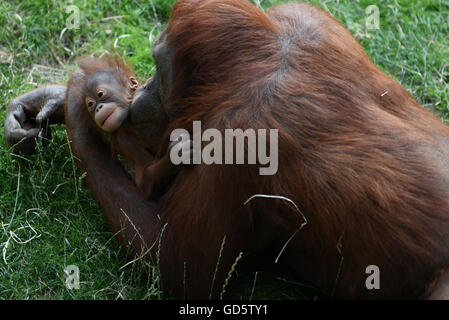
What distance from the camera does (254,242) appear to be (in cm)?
314

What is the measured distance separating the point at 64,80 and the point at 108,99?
1.24 m

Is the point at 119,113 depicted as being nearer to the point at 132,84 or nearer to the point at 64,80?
the point at 132,84

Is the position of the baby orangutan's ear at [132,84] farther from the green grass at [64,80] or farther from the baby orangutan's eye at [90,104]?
the green grass at [64,80]

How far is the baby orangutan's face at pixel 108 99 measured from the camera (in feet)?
11.1

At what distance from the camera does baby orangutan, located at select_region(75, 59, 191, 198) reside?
333 cm

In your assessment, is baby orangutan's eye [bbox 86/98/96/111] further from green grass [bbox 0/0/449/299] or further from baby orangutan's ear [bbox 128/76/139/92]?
green grass [bbox 0/0/449/299]

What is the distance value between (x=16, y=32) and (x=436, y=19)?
9.72 ft

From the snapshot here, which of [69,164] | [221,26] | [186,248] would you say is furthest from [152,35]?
[186,248]

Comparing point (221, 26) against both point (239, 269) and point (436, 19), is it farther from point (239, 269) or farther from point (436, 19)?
point (436, 19)

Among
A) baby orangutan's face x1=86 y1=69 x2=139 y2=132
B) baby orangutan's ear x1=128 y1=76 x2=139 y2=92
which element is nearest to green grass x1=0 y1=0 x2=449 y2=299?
baby orangutan's face x1=86 y1=69 x2=139 y2=132

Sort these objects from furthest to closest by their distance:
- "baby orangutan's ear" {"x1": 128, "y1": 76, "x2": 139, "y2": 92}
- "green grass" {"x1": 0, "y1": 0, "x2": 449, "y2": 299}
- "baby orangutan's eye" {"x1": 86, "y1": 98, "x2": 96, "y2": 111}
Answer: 1. "baby orangutan's ear" {"x1": 128, "y1": 76, "x2": 139, "y2": 92}
2. "baby orangutan's eye" {"x1": 86, "y1": 98, "x2": 96, "y2": 111}
3. "green grass" {"x1": 0, "y1": 0, "x2": 449, "y2": 299}

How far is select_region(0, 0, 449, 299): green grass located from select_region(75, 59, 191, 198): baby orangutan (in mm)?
307

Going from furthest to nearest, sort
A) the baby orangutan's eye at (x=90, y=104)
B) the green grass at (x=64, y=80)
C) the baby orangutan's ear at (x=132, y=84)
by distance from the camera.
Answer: the baby orangutan's ear at (x=132, y=84)
the baby orangutan's eye at (x=90, y=104)
the green grass at (x=64, y=80)

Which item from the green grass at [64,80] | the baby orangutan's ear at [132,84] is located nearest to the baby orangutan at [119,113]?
the baby orangutan's ear at [132,84]
